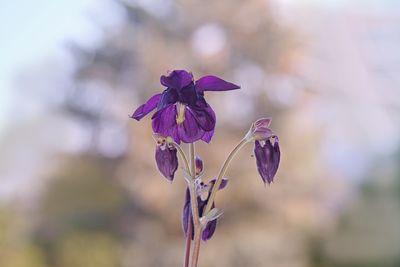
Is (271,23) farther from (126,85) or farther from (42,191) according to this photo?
(42,191)

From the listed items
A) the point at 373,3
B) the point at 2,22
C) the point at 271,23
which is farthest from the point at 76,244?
the point at 373,3

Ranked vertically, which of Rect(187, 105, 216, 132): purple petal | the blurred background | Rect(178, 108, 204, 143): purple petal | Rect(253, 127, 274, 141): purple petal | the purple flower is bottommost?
the purple flower

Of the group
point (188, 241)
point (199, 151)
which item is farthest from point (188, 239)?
point (199, 151)

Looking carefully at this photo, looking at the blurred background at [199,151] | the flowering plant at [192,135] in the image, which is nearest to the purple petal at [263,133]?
→ the flowering plant at [192,135]

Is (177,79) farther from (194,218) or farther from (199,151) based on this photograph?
(199,151)

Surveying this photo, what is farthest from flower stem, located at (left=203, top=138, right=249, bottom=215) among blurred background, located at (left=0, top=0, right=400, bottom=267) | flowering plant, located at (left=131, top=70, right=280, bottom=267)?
blurred background, located at (left=0, top=0, right=400, bottom=267)

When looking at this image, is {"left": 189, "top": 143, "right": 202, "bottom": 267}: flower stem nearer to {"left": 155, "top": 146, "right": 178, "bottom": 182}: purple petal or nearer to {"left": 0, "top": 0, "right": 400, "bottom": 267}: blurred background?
{"left": 155, "top": 146, "right": 178, "bottom": 182}: purple petal
